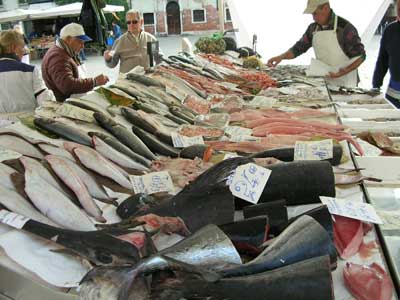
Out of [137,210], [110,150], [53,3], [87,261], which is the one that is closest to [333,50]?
[110,150]

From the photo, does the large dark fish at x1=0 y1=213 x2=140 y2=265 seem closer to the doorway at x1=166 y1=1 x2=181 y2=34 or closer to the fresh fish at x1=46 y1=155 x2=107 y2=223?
the fresh fish at x1=46 y1=155 x2=107 y2=223

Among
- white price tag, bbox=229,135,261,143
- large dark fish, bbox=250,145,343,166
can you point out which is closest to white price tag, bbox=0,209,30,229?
large dark fish, bbox=250,145,343,166

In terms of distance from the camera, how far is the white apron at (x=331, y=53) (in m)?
5.42

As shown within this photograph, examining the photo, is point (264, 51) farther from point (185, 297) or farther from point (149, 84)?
point (185, 297)

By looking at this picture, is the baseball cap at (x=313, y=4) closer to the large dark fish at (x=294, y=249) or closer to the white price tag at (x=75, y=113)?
the white price tag at (x=75, y=113)

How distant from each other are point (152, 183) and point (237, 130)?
1.10 meters

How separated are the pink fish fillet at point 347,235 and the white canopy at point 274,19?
7759 millimetres

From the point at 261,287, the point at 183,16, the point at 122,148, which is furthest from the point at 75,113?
the point at 183,16

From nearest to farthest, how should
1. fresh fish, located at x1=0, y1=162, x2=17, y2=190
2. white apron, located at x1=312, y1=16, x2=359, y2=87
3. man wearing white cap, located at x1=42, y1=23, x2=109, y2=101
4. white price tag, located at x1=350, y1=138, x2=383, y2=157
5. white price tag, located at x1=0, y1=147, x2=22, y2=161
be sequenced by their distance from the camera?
1. fresh fish, located at x1=0, y1=162, x2=17, y2=190
2. white price tag, located at x1=0, y1=147, x2=22, y2=161
3. white price tag, located at x1=350, y1=138, x2=383, y2=157
4. man wearing white cap, located at x1=42, y1=23, x2=109, y2=101
5. white apron, located at x1=312, y1=16, x2=359, y2=87

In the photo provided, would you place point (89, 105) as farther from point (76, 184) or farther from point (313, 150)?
point (313, 150)

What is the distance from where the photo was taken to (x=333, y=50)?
5.48 meters

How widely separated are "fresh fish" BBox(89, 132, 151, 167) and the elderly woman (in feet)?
6.78

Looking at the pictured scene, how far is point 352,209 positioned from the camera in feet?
6.03

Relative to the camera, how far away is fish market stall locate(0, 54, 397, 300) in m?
1.32
